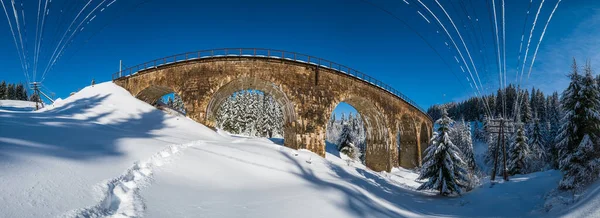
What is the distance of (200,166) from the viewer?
9008 mm

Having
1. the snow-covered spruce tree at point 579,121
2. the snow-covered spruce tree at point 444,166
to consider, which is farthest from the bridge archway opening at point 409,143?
the snow-covered spruce tree at point 444,166

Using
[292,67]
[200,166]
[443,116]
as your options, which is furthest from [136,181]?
[292,67]

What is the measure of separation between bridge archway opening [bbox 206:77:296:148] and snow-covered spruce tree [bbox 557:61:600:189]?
18.0 metres

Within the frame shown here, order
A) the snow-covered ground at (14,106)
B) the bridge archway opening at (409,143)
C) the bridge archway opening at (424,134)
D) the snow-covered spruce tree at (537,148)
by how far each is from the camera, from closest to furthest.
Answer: the snow-covered spruce tree at (537,148) → the bridge archway opening at (409,143) → the snow-covered ground at (14,106) → the bridge archway opening at (424,134)

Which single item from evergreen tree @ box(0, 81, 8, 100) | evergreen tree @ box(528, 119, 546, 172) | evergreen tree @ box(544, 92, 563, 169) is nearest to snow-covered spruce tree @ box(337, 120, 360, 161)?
evergreen tree @ box(544, 92, 563, 169)

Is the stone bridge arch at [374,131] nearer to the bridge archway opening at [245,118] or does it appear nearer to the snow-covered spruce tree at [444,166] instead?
the snow-covered spruce tree at [444,166]

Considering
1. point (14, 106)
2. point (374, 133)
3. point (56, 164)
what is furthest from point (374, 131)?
point (14, 106)

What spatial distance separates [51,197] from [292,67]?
66.7 feet

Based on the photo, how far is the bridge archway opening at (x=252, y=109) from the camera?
23.4 meters

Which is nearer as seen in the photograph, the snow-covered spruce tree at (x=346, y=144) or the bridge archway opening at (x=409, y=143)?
the bridge archway opening at (x=409, y=143)

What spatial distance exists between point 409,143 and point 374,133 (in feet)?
25.7

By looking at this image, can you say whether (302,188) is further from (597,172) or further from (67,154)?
(597,172)

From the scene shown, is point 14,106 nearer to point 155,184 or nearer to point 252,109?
point 252,109

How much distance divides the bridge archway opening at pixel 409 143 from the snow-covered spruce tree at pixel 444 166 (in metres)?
18.4
